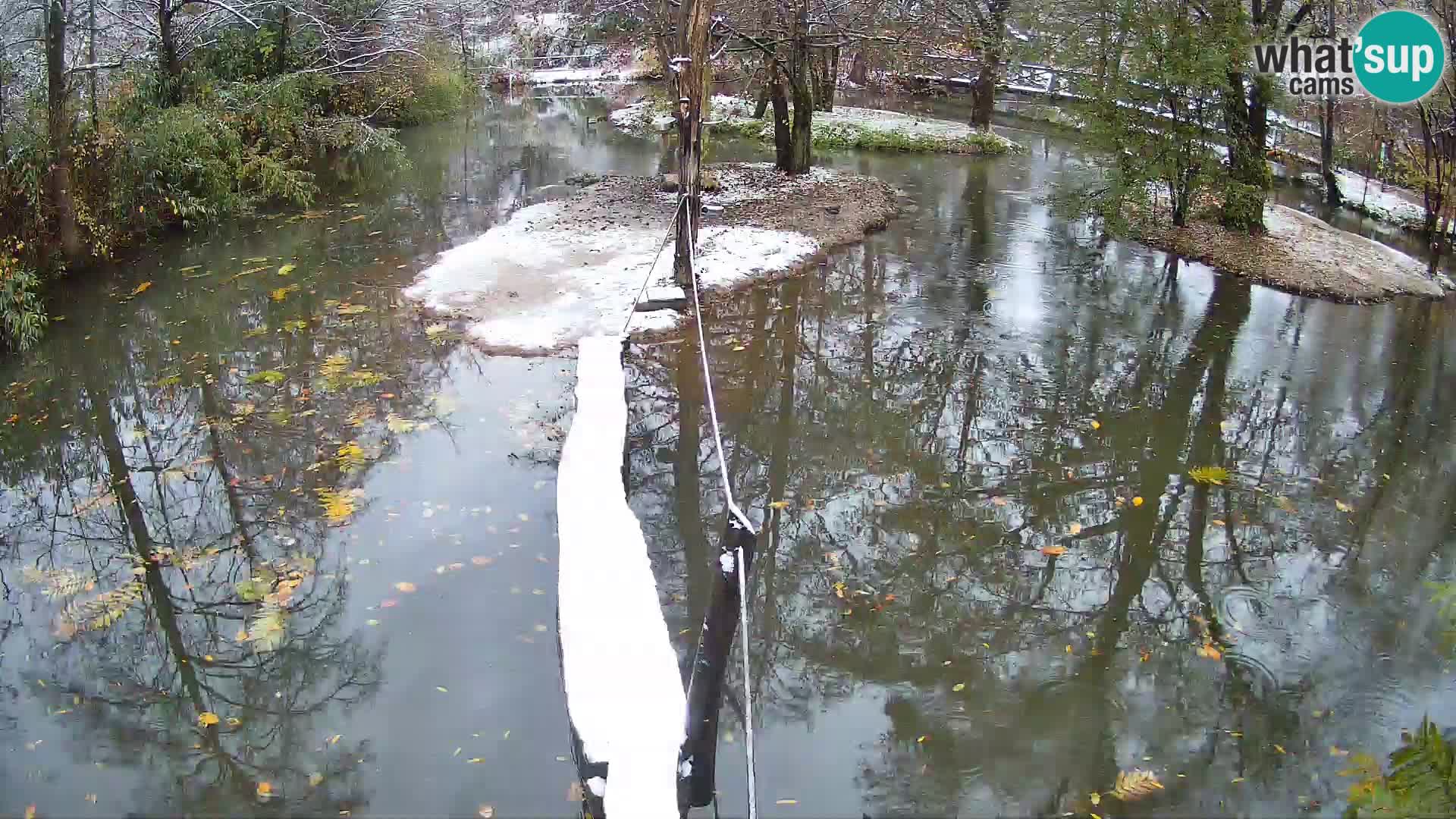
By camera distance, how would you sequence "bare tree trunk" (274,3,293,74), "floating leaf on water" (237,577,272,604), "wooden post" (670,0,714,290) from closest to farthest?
"floating leaf on water" (237,577,272,604) < "wooden post" (670,0,714,290) < "bare tree trunk" (274,3,293,74)

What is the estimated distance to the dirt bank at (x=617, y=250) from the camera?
10242mm

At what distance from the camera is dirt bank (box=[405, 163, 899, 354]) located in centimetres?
1024

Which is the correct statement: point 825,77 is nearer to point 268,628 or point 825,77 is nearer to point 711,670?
point 268,628

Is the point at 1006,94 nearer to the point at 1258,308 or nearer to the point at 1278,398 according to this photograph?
the point at 1258,308

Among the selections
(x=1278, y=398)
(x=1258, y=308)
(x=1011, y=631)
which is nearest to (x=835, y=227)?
(x=1258, y=308)

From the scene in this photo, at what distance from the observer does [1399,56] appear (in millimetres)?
13641

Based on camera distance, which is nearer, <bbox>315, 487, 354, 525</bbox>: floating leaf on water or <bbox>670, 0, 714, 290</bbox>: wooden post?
<bbox>315, 487, 354, 525</bbox>: floating leaf on water

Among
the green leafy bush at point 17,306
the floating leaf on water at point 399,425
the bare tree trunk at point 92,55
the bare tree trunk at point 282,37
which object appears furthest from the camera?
the bare tree trunk at point 282,37

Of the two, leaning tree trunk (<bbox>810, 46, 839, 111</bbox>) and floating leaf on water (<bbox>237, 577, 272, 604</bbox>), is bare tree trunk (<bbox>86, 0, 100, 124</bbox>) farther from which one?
leaning tree trunk (<bbox>810, 46, 839, 111</bbox>)

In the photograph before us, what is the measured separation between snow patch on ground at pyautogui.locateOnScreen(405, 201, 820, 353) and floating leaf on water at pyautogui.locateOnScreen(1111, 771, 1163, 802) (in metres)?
5.81

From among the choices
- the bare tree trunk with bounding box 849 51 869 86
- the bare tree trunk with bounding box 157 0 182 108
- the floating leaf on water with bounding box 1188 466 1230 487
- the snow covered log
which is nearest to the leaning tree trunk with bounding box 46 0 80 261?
the bare tree trunk with bounding box 157 0 182 108

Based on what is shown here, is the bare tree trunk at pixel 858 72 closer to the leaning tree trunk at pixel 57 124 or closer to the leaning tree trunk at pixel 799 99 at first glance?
the leaning tree trunk at pixel 799 99

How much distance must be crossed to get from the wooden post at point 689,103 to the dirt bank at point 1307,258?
717 centimetres

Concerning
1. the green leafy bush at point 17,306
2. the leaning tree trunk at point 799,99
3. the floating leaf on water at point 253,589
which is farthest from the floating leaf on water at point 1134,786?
the leaning tree trunk at point 799,99
